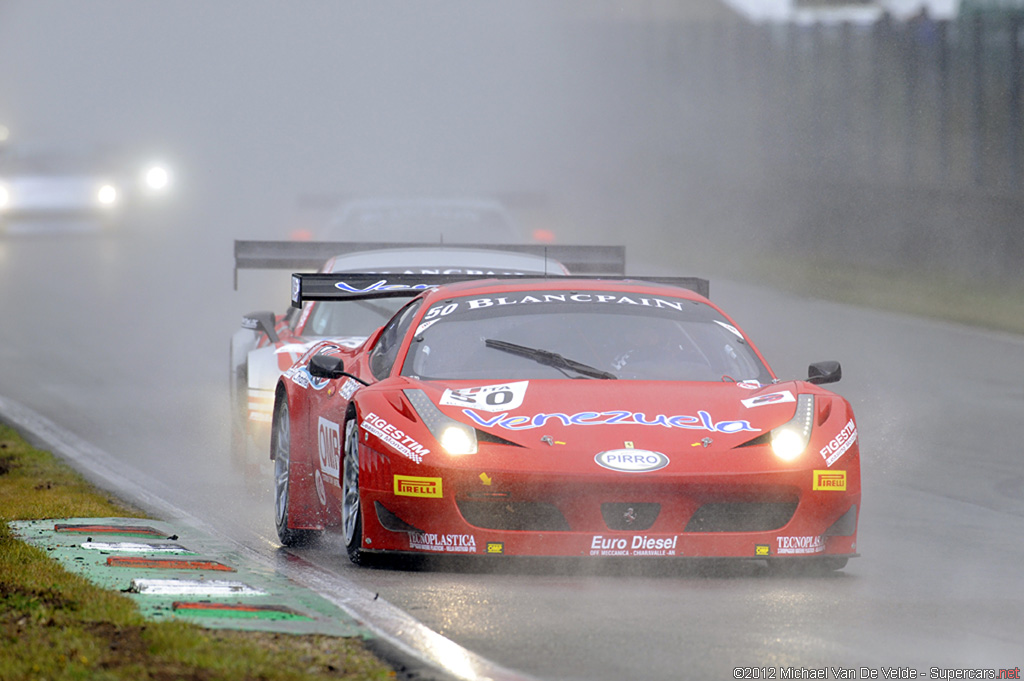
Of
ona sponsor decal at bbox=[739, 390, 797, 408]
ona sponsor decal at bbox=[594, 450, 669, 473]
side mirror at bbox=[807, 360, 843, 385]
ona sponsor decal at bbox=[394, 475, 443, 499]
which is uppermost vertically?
side mirror at bbox=[807, 360, 843, 385]

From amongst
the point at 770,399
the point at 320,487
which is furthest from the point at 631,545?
the point at 320,487

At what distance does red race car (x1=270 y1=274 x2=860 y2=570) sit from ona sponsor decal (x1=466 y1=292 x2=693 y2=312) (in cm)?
3

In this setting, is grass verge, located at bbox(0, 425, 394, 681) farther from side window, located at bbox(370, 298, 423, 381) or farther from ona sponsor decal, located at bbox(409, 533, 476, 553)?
side window, located at bbox(370, 298, 423, 381)

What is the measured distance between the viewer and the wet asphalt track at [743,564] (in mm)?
5273

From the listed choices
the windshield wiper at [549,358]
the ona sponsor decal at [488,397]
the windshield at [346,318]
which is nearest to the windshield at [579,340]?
the windshield wiper at [549,358]

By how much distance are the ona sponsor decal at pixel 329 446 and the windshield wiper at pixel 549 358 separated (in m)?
0.75

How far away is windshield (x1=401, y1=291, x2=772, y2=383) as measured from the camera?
718 centimetres

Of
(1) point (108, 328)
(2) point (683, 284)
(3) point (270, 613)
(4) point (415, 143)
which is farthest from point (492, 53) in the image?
(3) point (270, 613)

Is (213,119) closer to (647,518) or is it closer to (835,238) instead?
(835,238)

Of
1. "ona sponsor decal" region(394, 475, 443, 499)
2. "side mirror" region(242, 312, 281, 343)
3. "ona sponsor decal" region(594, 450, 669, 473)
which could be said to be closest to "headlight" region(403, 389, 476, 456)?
"ona sponsor decal" region(394, 475, 443, 499)

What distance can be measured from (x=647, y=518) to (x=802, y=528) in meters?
0.61

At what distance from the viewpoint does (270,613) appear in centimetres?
539

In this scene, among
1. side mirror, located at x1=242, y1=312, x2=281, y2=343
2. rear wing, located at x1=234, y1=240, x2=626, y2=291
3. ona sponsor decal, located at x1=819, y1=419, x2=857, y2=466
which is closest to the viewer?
ona sponsor decal, located at x1=819, y1=419, x2=857, y2=466

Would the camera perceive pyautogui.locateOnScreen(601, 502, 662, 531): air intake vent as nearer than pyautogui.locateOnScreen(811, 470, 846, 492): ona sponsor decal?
Yes
